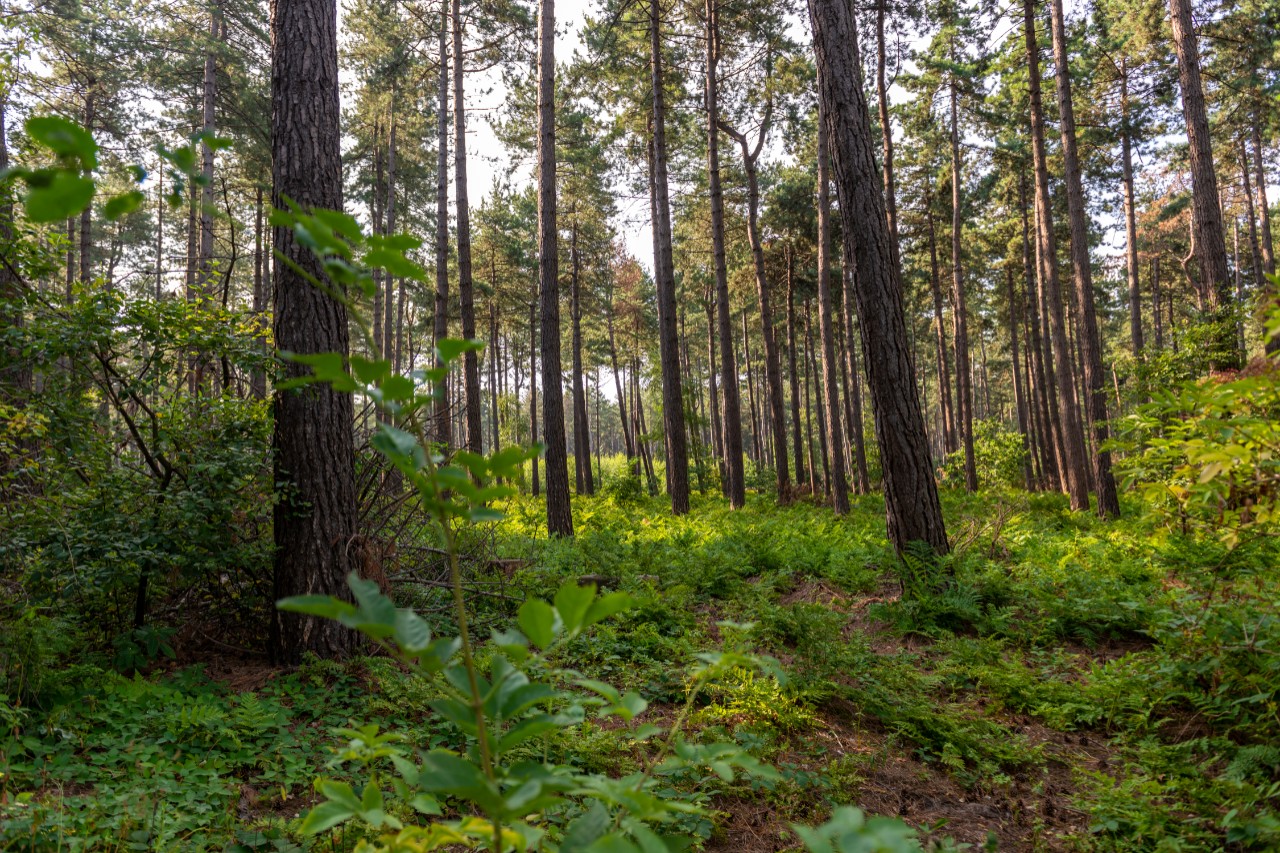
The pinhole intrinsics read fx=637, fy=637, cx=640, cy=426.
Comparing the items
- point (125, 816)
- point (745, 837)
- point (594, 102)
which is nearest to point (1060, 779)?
point (745, 837)

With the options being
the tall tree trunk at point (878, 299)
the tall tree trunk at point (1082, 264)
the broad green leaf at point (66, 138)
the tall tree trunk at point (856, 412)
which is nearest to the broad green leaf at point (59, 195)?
the broad green leaf at point (66, 138)

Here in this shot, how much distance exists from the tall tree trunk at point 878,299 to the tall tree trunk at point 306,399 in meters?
4.01

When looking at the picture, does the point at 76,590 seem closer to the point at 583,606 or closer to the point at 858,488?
the point at 583,606

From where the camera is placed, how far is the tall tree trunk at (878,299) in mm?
5445

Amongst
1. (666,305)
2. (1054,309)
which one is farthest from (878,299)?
(1054,309)

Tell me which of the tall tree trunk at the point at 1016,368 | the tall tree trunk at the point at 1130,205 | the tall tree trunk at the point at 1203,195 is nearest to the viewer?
the tall tree trunk at the point at 1203,195

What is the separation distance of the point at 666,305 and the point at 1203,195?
8.67 m

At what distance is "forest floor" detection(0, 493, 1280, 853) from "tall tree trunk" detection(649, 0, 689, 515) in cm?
782

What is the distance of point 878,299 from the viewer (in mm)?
5477

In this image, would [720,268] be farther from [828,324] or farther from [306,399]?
[306,399]

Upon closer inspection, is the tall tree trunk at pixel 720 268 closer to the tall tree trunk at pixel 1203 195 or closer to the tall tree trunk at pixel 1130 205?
the tall tree trunk at pixel 1203 195

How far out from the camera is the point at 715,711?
11.5ft

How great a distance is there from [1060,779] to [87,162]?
4.00 meters

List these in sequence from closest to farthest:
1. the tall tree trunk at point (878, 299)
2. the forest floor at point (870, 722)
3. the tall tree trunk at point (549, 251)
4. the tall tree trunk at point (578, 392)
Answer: the forest floor at point (870, 722) < the tall tree trunk at point (878, 299) < the tall tree trunk at point (549, 251) < the tall tree trunk at point (578, 392)
